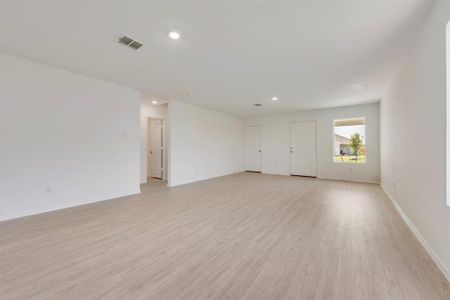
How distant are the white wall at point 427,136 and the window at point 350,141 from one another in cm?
353

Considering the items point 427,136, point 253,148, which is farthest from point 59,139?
point 253,148

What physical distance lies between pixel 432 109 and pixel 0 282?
4.33 metres

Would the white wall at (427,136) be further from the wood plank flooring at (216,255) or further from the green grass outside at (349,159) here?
the green grass outside at (349,159)

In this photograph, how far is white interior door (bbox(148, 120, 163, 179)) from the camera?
23.2 ft

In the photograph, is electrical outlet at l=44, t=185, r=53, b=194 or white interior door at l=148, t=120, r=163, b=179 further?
white interior door at l=148, t=120, r=163, b=179

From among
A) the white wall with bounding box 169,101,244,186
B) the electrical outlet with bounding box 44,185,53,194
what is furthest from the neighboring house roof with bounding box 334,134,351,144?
the electrical outlet with bounding box 44,185,53,194

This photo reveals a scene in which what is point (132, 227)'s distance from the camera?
110 inches

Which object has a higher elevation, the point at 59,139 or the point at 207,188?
the point at 59,139

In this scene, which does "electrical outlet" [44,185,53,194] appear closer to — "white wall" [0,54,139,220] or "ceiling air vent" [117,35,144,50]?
"white wall" [0,54,139,220]

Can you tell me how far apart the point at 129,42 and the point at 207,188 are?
390 centimetres

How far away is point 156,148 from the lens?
7180mm

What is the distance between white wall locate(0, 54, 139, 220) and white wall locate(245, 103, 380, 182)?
5542 millimetres

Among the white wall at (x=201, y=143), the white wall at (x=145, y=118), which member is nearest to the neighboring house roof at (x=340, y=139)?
the white wall at (x=201, y=143)

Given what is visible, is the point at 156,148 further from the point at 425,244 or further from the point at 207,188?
the point at 425,244
